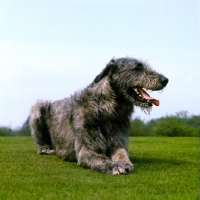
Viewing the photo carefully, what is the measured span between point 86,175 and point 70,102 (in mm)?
2838

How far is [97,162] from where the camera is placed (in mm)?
8008

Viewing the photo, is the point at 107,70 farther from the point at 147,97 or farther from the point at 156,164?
the point at 156,164

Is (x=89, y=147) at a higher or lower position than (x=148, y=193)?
higher

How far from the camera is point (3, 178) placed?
6977mm

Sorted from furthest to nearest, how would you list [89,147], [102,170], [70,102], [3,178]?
1. [70,102]
2. [89,147]
3. [102,170]
4. [3,178]

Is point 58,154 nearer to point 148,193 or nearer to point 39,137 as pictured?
point 39,137

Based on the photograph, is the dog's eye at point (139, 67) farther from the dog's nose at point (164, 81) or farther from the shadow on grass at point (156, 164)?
the shadow on grass at point (156, 164)

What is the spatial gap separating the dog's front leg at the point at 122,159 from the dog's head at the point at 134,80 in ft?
2.99

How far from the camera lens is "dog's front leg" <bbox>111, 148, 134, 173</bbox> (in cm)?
779

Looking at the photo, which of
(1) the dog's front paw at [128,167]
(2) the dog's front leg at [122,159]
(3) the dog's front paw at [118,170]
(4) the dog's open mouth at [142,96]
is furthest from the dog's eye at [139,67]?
(3) the dog's front paw at [118,170]

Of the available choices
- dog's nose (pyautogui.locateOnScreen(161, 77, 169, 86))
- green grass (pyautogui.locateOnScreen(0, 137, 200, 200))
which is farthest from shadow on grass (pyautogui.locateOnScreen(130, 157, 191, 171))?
dog's nose (pyautogui.locateOnScreen(161, 77, 169, 86))

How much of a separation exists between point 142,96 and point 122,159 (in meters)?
1.22

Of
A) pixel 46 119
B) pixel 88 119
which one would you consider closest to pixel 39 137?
pixel 46 119

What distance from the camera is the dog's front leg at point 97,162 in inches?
297
